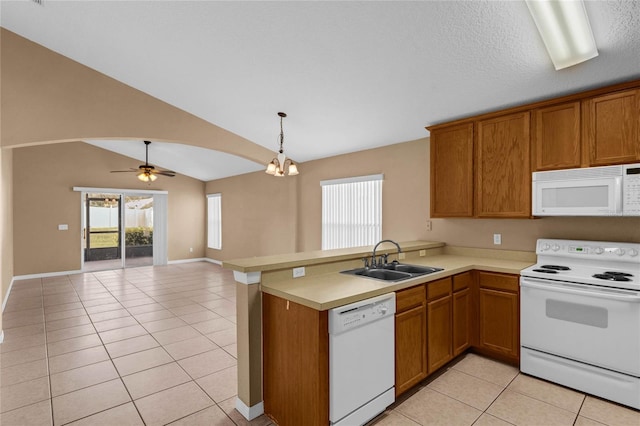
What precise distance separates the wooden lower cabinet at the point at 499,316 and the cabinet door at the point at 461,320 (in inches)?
4.2

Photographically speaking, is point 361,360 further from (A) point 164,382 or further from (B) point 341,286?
(A) point 164,382

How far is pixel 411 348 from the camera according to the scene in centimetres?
241

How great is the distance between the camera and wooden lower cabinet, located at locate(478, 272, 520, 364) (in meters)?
2.87

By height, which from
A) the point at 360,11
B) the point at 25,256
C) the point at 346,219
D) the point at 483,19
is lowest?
the point at 25,256

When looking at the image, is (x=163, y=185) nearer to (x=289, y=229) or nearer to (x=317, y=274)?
(x=289, y=229)

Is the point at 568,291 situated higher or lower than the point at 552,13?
lower

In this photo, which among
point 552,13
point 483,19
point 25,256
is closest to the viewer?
point 552,13

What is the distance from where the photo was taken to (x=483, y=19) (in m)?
2.15

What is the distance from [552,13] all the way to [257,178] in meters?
6.24

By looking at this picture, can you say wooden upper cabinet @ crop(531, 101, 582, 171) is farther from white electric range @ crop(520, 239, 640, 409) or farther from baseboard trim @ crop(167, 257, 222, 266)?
baseboard trim @ crop(167, 257, 222, 266)

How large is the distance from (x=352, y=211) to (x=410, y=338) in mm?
3014

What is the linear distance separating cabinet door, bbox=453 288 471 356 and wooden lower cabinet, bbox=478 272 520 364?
106mm

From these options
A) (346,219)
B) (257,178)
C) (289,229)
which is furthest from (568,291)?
(257,178)

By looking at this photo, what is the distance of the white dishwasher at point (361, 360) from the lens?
186cm
